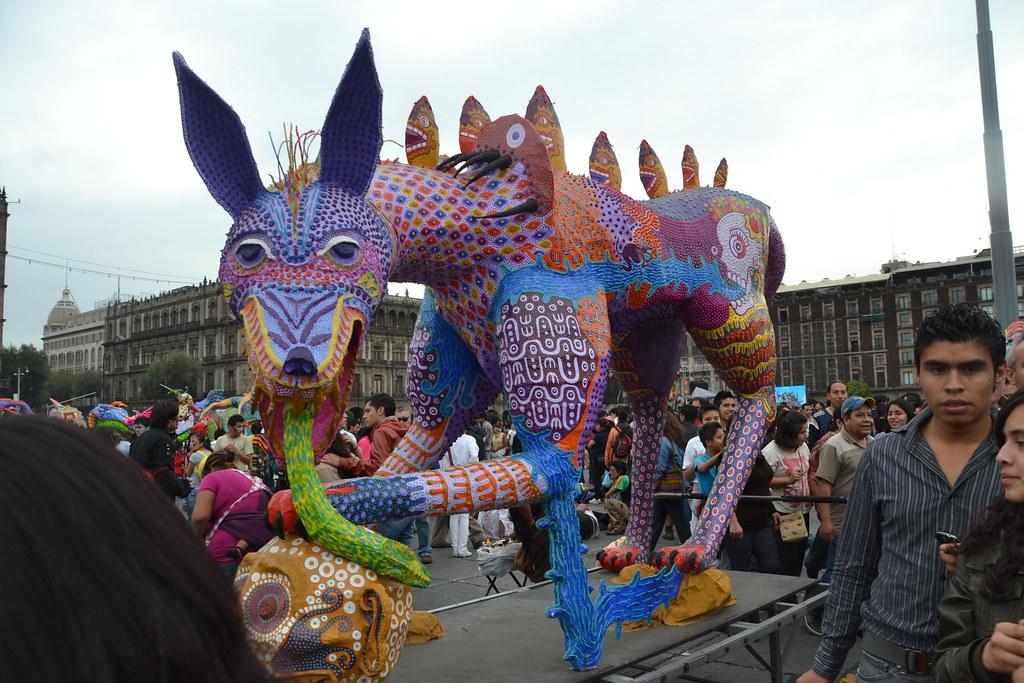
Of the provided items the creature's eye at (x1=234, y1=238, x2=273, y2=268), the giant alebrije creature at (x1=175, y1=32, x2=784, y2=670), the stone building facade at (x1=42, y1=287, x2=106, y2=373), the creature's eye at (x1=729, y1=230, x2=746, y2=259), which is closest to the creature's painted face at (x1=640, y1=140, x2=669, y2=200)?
the giant alebrije creature at (x1=175, y1=32, x2=784, y2=670)

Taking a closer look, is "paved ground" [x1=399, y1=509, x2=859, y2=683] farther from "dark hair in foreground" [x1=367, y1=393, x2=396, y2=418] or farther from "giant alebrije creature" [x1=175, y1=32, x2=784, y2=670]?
"dark hair in foreground" [x1=367, y1=393, x2=396, y2=418]

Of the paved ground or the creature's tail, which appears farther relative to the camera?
the paved ground

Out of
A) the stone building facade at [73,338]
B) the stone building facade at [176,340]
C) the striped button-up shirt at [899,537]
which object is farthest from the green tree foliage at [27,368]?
the striped button-up shirt at [899,537]

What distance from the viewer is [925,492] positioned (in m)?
2.15

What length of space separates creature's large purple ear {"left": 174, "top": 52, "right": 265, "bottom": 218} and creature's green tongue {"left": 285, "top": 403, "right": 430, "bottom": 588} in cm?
70

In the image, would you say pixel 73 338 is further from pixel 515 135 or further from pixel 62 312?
pixel 515 135

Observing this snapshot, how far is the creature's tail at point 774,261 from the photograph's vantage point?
4.36 m

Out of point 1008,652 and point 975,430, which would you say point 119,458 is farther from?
point 975,430

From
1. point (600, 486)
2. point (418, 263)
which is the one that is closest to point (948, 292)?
point (600, 486)

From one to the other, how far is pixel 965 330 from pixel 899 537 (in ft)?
1.95

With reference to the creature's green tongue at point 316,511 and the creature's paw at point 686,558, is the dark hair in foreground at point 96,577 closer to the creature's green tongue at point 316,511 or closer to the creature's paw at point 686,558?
the creature's green tongue at point 316,511

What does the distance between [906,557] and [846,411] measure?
3340 mm

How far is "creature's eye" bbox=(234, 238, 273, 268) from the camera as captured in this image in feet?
7.59

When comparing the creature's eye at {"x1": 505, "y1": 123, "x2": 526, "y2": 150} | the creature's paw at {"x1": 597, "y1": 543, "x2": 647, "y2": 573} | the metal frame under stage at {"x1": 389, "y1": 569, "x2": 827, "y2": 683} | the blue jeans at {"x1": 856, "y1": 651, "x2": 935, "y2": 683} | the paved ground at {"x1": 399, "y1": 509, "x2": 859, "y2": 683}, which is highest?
the creature's eye at {"x1": 505, "y1": 123, "x2": 526, "y2": 150}
